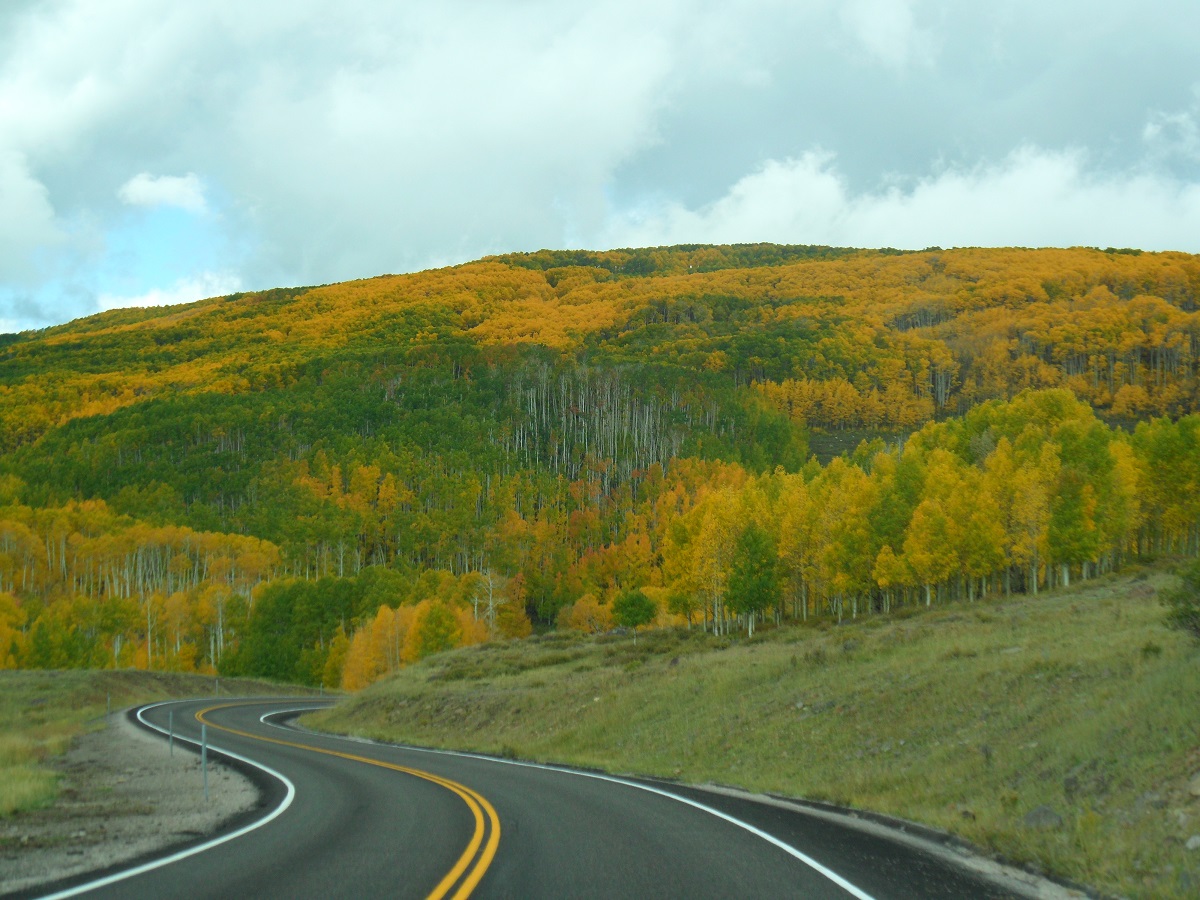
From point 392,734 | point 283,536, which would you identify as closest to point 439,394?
point 283,536

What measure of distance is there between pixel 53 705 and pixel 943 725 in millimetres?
53222

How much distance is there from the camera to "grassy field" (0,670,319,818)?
19.6m

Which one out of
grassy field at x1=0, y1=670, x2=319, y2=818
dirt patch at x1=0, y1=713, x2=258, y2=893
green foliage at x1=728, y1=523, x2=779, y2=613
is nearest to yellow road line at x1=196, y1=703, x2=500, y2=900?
dirt patch at x1=0, y1=713, x2=258, y2=893

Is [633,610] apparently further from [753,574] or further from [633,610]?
[753,574]

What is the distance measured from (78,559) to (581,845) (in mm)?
139637

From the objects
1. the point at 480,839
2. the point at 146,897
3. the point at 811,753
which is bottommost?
the point at 811,753

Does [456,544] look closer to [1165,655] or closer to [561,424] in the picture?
[561,424]

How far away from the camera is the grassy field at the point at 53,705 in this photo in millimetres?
19609

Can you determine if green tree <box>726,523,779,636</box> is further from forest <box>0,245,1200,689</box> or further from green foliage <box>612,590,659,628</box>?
green foliage <box>612,590,659,628</box>

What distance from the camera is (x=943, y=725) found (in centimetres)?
1961

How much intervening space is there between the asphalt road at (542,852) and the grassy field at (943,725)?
6.53 feet

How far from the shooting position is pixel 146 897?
29.7 ft

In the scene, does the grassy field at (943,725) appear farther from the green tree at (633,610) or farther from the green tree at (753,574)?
the green tree at (633,610)

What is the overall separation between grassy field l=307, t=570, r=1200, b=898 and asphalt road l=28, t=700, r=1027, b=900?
6.53ft
